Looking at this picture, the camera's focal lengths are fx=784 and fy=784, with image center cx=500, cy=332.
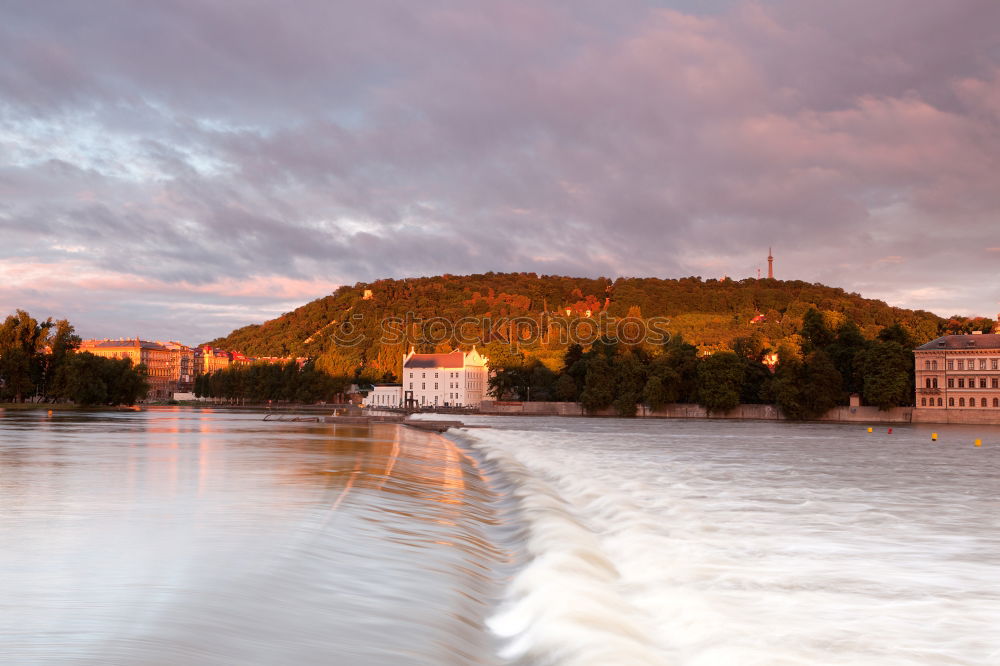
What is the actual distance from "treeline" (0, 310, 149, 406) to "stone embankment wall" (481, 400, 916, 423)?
52539mm

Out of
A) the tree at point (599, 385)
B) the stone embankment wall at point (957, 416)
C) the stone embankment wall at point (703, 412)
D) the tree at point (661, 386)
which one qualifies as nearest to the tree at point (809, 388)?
the stone embankment wall at point (703, 412)

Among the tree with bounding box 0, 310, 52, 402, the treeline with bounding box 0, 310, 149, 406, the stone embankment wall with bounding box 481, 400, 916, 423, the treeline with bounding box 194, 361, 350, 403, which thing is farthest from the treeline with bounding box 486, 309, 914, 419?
the tree with bounding box 0, 310, 52, 402

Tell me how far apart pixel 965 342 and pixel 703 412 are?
1208 inches

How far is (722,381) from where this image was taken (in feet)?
312

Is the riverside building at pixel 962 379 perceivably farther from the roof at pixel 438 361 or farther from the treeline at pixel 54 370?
the treeline at pixel 54 370

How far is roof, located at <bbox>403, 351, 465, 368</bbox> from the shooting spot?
145750mm

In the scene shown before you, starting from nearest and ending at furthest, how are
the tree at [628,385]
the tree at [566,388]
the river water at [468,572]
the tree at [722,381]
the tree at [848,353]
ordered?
the river water at [468,572] < the tree at [848,353] < the tree at [722,381] < the tree at [628,385] < the tree at [566,388]

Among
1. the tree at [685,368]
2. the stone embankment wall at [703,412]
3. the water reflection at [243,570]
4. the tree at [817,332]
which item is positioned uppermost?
the tree at [817,332]

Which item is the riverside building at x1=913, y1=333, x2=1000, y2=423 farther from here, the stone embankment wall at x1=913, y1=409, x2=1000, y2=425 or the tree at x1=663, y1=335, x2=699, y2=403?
the tree at x1=663, y1=335, x2=699, y2=403

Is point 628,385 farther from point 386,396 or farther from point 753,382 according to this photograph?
point 386,396

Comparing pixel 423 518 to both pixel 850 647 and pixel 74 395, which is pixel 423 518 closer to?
pixel 850 647

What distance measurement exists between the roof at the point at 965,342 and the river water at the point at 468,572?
8116cm

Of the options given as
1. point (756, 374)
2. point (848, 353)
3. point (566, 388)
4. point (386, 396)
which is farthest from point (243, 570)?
point (386, 396)

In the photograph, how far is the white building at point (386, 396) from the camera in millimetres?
147500
